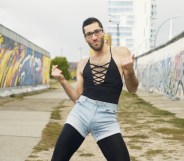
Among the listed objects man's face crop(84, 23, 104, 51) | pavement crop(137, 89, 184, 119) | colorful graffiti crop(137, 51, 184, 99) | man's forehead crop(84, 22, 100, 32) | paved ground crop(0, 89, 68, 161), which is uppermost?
man's forehead crop(84, 22, 100, 32)

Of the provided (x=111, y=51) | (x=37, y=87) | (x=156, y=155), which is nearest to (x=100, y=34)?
(x=111, y=51)

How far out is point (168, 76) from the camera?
27797 mm

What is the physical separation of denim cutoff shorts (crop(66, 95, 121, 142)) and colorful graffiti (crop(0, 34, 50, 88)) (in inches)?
783

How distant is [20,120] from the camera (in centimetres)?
1192

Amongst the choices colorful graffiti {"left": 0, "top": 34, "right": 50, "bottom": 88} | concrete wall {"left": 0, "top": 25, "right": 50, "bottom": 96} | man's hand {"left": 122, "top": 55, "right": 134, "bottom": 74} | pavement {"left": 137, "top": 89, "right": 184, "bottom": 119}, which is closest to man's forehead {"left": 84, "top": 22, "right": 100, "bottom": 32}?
man's hand {"left": 122, "top": 55, "right": 134, "bottom": 74}

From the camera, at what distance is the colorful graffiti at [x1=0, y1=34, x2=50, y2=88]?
23.8m

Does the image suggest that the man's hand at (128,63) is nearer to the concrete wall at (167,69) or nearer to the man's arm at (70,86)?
the man's arm at (70,86)

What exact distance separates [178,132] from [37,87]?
99.2 ft

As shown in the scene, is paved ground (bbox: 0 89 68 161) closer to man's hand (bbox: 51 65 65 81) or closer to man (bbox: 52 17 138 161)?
man's hand (bbox: 51 65 65 81)

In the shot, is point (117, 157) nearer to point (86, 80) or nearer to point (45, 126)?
point (86, 80)

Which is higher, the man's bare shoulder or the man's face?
the man's face

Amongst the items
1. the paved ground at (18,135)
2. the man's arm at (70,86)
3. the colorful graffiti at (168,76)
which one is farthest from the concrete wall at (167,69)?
the man's arm at (70,86)

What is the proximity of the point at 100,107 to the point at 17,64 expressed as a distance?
25157mm

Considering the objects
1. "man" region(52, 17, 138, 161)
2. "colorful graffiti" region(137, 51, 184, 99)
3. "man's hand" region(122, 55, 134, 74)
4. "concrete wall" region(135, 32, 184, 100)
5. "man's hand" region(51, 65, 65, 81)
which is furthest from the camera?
"concrete wall" region(135, 32, 184, 100)
